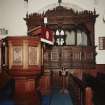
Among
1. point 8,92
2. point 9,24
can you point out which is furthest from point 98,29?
point 8,92

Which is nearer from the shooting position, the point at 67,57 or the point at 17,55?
the point at 17,55

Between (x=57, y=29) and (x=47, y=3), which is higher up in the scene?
(x=47, y=3)

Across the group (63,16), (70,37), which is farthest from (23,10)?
(70,37)

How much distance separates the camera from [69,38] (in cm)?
1122

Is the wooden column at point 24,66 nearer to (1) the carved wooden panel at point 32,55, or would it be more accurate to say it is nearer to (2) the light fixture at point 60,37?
(1) the carved wooden panel at point 32,55

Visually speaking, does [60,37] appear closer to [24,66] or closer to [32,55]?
[32,55]

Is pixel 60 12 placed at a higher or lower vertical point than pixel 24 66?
higher

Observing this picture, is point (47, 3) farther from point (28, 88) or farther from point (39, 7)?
point (28, 88)

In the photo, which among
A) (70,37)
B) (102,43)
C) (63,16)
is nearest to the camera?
(63,16)

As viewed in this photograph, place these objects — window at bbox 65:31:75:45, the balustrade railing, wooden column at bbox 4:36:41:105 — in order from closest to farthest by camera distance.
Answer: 1. wooden column at bbox 4:36:41:105
2. the balustrade railing
3. window at bbox 65:31:75:45

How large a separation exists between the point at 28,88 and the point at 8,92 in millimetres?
2732

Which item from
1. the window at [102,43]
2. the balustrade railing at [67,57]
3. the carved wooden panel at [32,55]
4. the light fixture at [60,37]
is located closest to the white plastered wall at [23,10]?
the window at [102,43]

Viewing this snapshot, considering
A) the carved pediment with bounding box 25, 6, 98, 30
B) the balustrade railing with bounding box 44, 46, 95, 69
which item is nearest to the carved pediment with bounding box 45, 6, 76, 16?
the carved pediment with bounding box 25, 6, 98, 30

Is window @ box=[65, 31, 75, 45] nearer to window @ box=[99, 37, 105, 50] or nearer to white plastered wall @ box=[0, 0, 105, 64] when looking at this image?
white plastered wall @ box=[0, 0, 105, 64]
